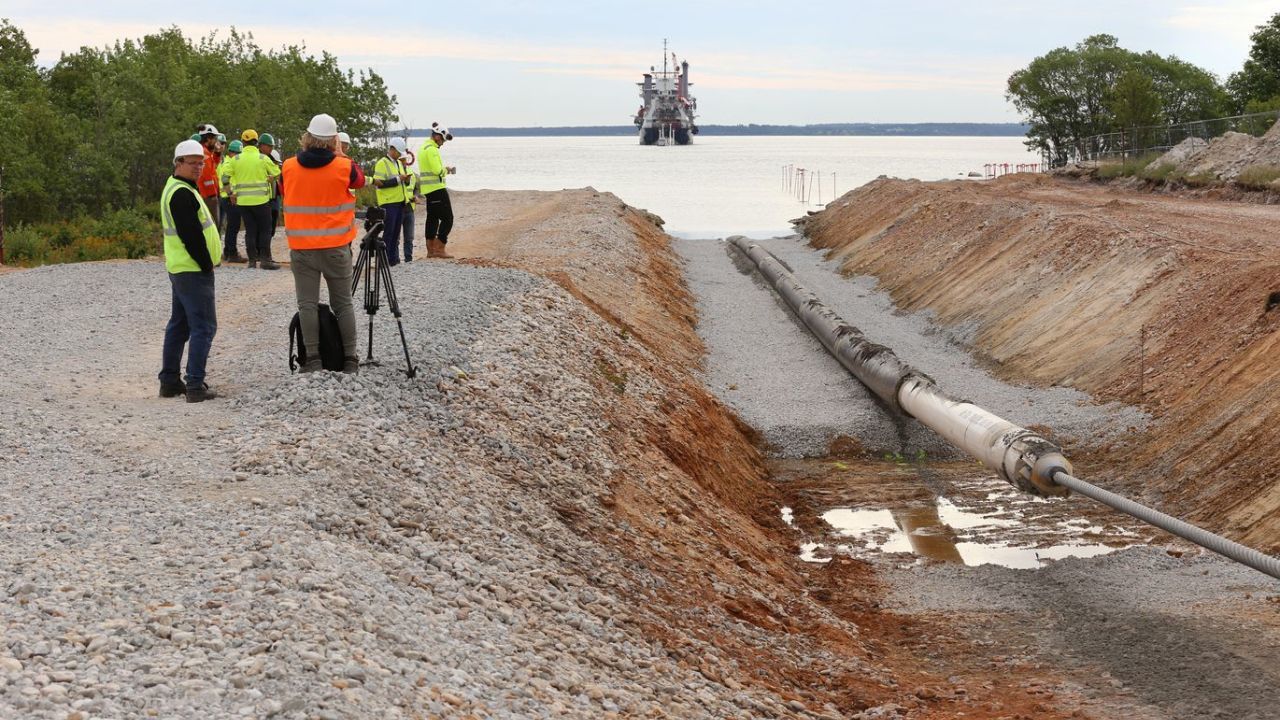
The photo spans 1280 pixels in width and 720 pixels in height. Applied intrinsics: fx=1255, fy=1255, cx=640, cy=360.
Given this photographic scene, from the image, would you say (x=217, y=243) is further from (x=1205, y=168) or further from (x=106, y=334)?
(x=1205, y=168)

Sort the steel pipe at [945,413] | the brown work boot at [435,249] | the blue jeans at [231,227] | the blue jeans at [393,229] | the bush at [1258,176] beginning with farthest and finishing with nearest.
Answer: the bush at [1258,176], the blue jeans at [231,227], the brown work boot at [435,249], the blue jeans at [393,229], the steel pipe at [945,413]

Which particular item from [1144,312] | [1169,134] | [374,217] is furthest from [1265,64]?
[374,217]

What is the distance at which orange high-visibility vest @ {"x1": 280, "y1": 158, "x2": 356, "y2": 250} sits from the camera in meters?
11.2

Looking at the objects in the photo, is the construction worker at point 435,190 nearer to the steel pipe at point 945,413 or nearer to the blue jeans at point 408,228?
the blue jeans at point 408,228

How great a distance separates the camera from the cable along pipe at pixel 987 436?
9844mm

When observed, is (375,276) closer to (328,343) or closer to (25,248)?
(328,343)

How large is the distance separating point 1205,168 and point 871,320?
755 inches

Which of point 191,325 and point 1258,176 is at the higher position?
point 1258,176

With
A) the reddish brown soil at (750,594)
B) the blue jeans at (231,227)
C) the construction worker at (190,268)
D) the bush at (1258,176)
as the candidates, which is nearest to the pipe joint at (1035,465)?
the reddish brown soil at (750,594)

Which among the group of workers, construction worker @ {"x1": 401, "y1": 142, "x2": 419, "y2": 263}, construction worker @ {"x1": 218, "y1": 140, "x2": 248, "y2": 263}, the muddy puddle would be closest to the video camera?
the group of workers

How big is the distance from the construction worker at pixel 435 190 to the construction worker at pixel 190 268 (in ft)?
31.3

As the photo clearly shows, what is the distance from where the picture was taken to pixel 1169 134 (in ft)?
167

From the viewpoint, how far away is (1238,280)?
18062mm

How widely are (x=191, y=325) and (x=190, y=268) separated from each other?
1.74 feet
